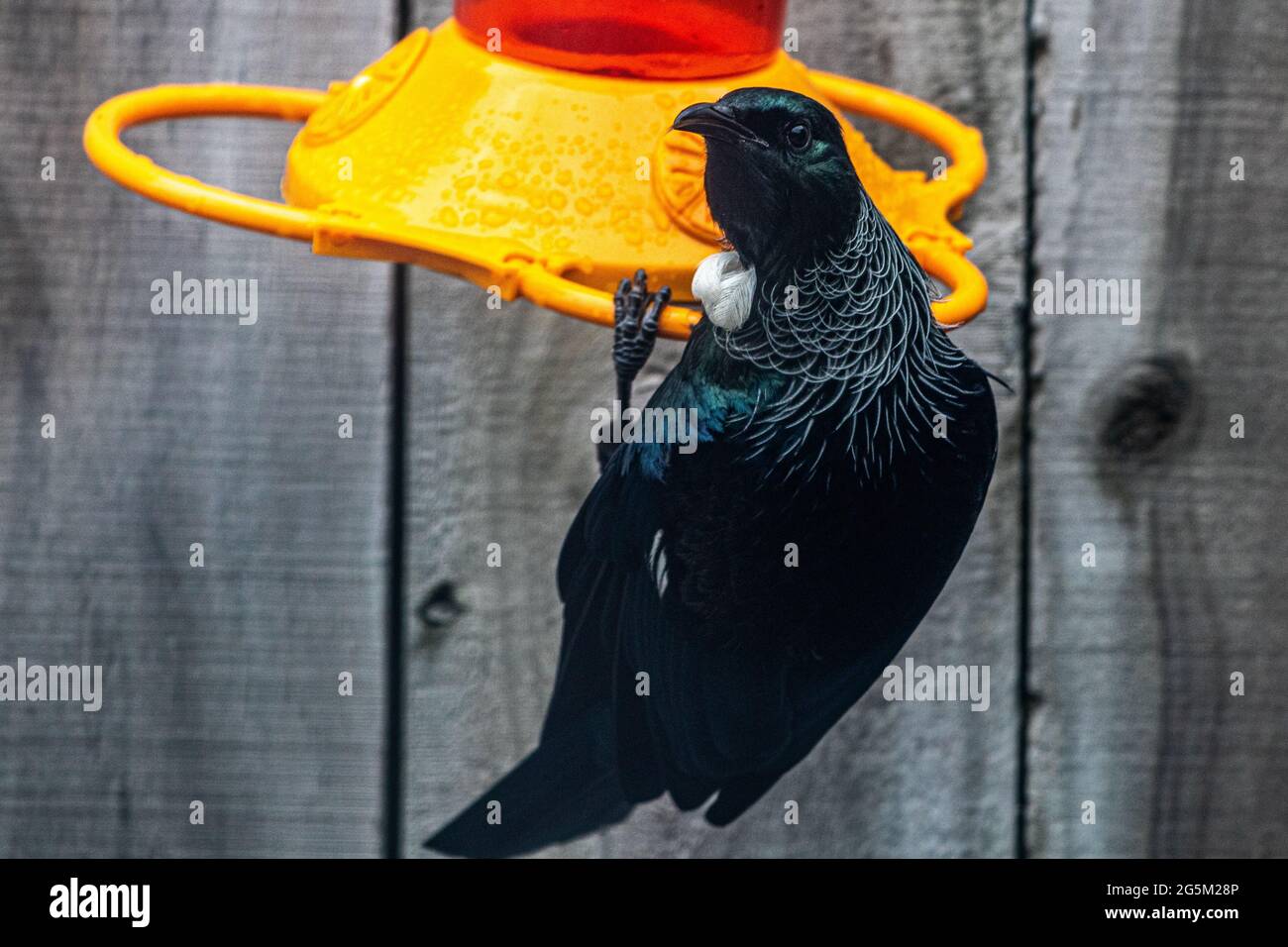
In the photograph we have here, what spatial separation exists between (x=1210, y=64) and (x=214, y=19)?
2.17ft

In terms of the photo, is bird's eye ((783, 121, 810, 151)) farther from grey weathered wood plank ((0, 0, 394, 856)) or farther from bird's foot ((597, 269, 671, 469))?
grey weathered wood plank ((0, 0, 394, 856))

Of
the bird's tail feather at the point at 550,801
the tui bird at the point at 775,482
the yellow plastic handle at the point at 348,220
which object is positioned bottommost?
the bird's tail feather at the point at 550,801

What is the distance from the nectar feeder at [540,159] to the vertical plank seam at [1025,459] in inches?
9.5

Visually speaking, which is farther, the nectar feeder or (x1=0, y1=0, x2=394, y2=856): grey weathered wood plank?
(x1=0, y1=0, x2=394, y2=856): grey weathered wood plank

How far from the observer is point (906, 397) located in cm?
58

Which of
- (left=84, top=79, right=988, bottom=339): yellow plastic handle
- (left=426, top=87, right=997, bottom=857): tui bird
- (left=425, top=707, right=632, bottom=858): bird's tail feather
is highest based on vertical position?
(left=84, top=79, right=988, bottom=339): yellow plastic handle

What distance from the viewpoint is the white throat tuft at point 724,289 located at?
0.55m

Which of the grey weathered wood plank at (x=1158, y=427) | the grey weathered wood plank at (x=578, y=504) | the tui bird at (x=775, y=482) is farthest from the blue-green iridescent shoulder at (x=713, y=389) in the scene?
the grey weathered wood plank at (x=1158, y=427)

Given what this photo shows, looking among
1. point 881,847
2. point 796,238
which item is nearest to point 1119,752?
point 881,847

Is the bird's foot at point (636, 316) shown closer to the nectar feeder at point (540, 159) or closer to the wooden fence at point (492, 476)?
the nectar feeder at point (540, 159)

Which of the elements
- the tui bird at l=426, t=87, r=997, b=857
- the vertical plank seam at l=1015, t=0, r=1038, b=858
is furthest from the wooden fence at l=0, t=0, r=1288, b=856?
the tui bird at l=426, t=87, r=997, b=857

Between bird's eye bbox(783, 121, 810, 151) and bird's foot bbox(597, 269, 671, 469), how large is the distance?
75 millimetres

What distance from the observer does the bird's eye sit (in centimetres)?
53

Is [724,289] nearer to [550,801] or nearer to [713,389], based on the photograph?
[713,389]
